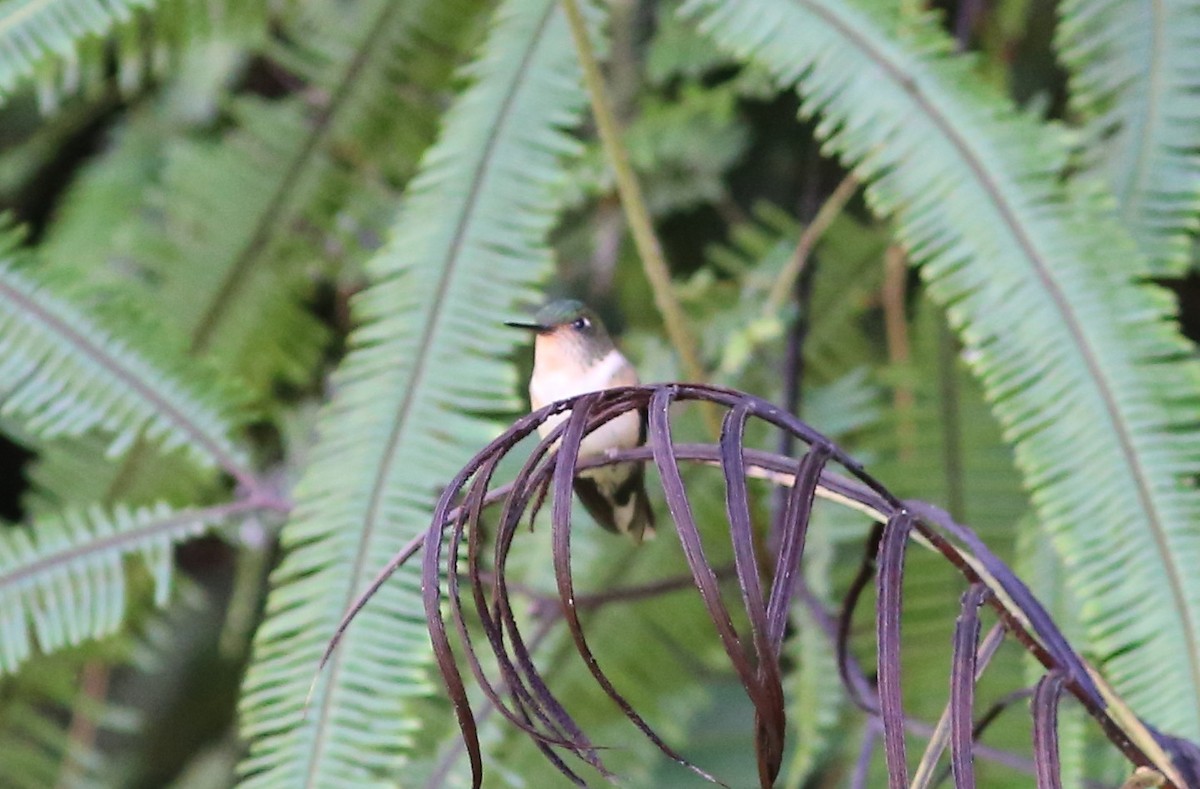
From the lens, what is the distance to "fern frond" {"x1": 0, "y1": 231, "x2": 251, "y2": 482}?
1.17 m

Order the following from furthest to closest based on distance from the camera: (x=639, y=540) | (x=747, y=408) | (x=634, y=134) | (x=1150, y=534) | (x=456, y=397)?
(x=634, y=134), (x=639, y=540), (x=456, y=397), (x=1150, y=534), (x=747, y=408)

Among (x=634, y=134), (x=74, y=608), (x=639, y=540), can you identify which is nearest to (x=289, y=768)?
(x=74, y=608)

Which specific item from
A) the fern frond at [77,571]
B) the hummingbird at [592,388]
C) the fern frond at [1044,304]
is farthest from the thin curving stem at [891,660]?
the fern frond at [77,571]

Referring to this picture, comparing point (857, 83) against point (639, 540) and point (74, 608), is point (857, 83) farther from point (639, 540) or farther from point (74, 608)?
point (74, 608)

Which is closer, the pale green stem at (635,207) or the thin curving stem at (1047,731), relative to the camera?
the thin curving stem at (1047,731)

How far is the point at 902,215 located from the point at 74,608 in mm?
785

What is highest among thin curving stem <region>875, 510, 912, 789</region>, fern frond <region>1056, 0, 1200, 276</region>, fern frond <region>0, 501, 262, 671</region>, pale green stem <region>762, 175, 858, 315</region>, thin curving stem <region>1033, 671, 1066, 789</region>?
thin curving stem <region>875, 510, 912, 789</region>

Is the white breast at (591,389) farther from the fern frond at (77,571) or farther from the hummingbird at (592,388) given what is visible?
the fern frond at (77,571)

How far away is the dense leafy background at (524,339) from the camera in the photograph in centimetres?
101

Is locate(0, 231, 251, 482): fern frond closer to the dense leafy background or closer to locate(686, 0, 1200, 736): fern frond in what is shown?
the dense leafy background

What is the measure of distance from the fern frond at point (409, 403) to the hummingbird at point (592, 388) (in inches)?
3.0

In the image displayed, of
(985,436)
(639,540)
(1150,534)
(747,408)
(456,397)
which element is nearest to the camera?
(747,408)

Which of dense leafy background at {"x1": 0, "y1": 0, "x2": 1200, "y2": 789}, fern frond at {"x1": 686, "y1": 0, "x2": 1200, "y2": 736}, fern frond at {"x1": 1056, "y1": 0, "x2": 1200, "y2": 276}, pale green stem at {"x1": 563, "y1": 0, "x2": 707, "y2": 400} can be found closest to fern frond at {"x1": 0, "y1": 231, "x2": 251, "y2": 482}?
dense leafy background at {"x1": 0, "y1": 0, "x2": 1200, "y2": 789}

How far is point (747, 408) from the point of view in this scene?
611 mm
